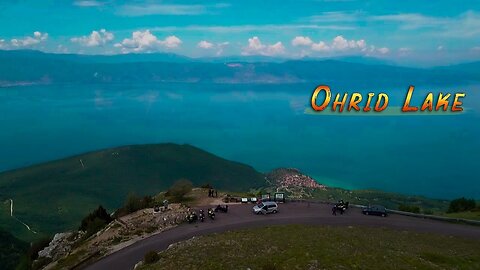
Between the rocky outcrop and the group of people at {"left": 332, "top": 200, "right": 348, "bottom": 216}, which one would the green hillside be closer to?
the rocky outcrop

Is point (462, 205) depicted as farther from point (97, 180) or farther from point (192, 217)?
point (97, 180)

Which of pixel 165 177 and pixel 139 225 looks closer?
pixel 139 225

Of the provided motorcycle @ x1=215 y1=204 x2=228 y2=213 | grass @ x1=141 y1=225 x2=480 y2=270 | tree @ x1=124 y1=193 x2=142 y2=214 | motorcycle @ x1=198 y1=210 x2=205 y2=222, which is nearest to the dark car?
grass @ x1=141 y1=225 x2=480 y2=270

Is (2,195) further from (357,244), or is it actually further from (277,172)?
(357,244)

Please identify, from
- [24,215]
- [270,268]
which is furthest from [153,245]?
[24,215]

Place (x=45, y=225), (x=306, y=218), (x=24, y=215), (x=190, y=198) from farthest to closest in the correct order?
(x=24, y=215), (x=45, y=225), (x=190, y=198), (x=306, y=218)

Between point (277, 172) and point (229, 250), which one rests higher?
point (229, 250)

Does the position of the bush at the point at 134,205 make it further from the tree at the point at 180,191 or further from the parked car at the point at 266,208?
the parked car at the point at 266,208

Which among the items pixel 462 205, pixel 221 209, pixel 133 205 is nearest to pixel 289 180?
pixel 462 205
